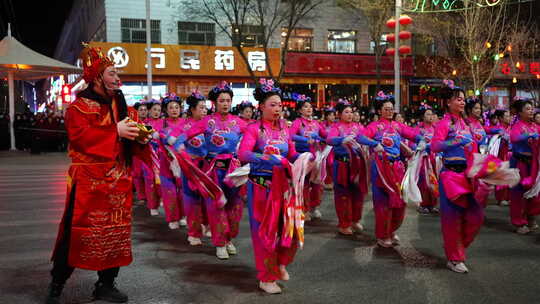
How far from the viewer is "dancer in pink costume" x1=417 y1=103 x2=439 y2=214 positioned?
8398 mm

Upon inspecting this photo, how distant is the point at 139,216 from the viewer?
8.63 meters

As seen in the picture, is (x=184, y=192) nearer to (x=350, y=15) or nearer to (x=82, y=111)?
(x=82, y=111)

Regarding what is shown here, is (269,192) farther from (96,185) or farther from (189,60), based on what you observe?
(189,60)

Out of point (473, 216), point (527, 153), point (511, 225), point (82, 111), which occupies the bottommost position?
point (511, 225)

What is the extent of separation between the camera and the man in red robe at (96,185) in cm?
405

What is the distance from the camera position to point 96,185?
13.5 feet

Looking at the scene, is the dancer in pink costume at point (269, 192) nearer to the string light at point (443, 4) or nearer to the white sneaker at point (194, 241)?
the white sneaker at point (194, 241)

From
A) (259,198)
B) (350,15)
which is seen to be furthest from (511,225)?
(350,15)

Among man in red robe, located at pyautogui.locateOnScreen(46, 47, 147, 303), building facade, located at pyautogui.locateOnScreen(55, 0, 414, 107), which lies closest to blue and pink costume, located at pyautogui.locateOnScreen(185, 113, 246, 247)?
man in red robe, located at pyautogui.locateOnScreen(46, 47, 147, 303)

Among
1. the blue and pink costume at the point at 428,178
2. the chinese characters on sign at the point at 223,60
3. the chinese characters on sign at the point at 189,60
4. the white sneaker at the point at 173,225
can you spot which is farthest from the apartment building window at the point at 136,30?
the white sneaker at the point at 173,225

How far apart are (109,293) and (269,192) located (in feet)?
5.47

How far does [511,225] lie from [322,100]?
2019 cm

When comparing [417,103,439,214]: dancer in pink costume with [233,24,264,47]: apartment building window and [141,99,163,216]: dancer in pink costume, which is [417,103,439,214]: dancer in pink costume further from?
[233,24,264,47]: apartment building window

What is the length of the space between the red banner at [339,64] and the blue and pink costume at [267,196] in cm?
2189
